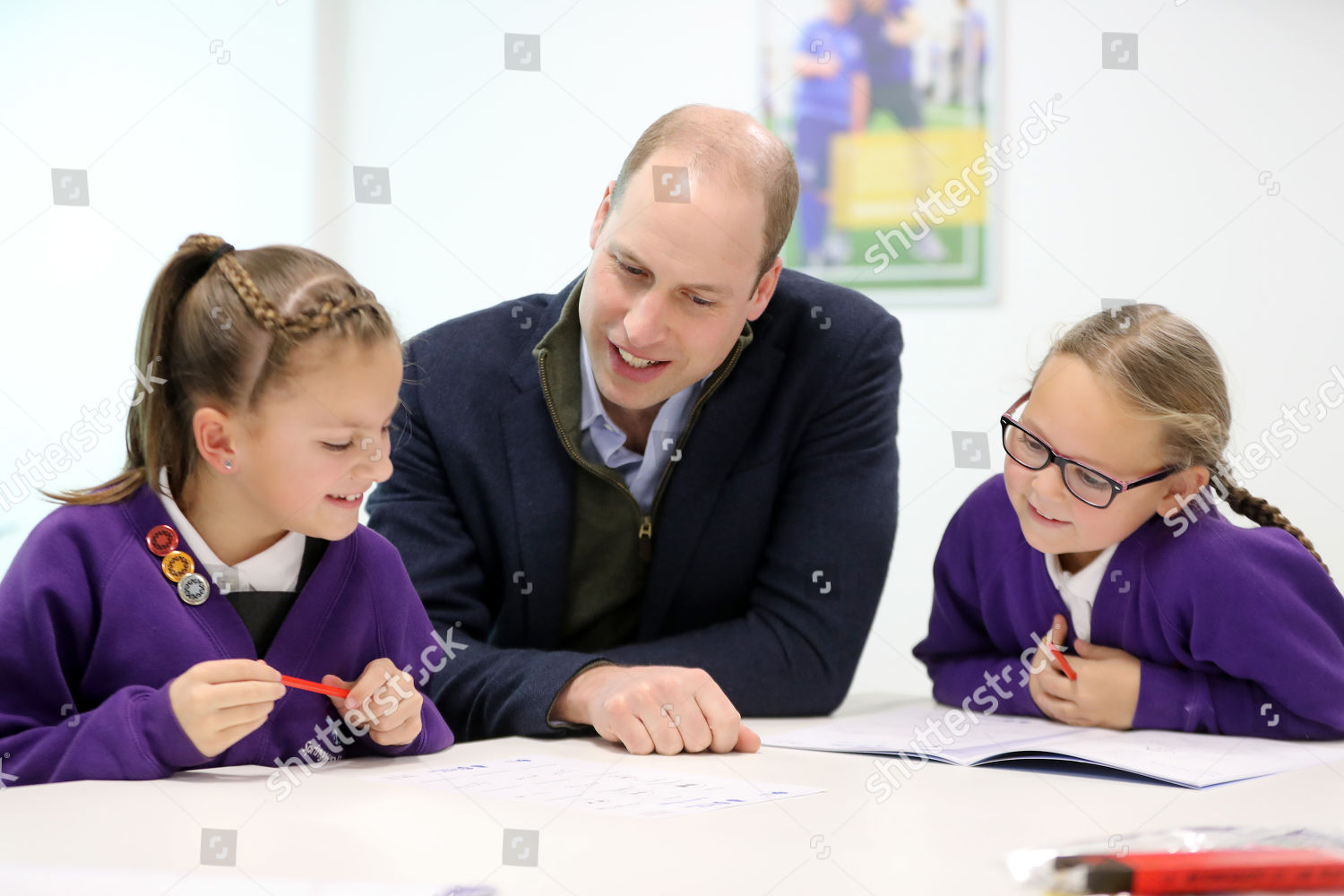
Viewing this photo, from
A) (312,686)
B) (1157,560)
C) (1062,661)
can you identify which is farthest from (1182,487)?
(312,686)

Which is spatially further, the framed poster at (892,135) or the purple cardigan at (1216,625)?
the framed poster at (892,135)

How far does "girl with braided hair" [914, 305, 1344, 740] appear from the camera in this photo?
3.99ft

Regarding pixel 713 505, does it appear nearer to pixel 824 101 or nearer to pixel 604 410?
pixel 604 410

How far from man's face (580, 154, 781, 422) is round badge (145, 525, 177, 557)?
54 centimetres

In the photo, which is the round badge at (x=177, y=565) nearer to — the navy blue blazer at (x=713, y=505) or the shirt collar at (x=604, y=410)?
the navy blue blazer at (x=713, y=505)

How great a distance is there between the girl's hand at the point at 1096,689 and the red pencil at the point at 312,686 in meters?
0.75

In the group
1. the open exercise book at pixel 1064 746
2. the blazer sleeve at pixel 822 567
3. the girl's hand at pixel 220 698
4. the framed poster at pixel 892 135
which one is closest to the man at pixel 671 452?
the blazer sleeve at pixel 822 567

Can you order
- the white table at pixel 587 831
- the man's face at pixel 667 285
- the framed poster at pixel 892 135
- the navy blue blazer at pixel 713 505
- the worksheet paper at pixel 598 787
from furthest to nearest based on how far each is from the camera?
the framed poster at pixel 892 135
the navy blue blazer at pixel 713 505
the man's face at pixel 667 285
the worksheet paper at pixel 598 787
the white table at pixel 587 831

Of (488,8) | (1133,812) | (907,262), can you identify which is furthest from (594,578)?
(488,8)

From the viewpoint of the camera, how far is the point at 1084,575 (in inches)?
51.4

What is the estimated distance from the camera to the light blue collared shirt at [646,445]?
1.47 meters

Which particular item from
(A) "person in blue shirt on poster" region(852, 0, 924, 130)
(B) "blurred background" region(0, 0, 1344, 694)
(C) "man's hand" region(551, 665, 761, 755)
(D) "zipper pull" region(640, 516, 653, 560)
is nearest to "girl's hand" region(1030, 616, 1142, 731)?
(C) "man's hand" region(551, 665, 761, 755)

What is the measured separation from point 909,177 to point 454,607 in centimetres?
142

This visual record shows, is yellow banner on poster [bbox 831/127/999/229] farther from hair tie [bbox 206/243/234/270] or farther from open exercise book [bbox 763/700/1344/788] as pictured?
hair tie [bbox 206/243/234/270]
